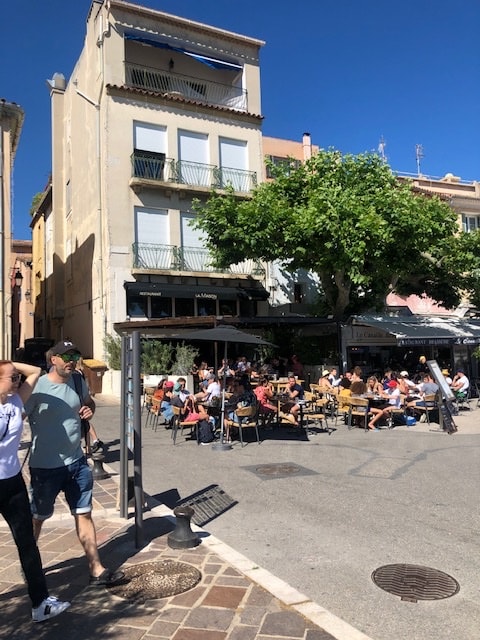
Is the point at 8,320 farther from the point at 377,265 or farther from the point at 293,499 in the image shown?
the point at 293,499

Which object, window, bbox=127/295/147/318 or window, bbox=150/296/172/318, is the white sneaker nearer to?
window, bbox=127/295/147/318

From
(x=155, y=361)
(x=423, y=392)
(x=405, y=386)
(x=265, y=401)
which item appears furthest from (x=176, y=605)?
(x=155, y=361)

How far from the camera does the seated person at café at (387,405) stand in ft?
42.7

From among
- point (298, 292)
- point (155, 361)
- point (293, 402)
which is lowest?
point (293, 402)

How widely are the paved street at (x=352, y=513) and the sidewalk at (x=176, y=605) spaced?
11.2 inches

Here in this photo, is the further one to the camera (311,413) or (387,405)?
(387,405)

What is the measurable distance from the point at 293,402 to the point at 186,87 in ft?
59.2

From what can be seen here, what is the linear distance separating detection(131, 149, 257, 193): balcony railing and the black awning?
13.8ft

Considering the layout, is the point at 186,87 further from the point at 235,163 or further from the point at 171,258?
the point at 171,258

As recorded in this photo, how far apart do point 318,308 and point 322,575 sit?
1914 centimetres

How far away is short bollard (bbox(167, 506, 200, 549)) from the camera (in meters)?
4.76

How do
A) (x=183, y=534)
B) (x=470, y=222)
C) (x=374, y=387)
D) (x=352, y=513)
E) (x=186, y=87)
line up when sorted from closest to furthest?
(x=183, y=534)
(x=352, y=513)
(x=374, y=387)
(x=186, y=87)
(x=470, y=222)

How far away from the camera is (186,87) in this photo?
25031 mm

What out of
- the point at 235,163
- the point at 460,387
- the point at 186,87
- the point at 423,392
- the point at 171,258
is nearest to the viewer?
the point at 423,392
